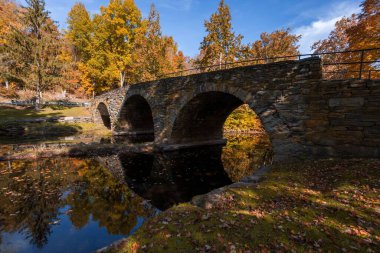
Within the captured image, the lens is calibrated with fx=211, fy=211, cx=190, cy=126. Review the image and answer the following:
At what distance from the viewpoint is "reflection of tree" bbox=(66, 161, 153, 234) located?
7.27 meters

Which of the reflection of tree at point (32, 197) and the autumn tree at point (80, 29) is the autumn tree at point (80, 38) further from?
the reflection of tree at point (32, 197)

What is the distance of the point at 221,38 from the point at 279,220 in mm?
26577

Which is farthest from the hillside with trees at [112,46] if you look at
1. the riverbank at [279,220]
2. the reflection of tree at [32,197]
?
the riverbank at [279,220]

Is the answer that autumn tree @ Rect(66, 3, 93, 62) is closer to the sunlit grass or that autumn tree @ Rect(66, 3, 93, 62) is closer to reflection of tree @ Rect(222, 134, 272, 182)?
the sunlit grass

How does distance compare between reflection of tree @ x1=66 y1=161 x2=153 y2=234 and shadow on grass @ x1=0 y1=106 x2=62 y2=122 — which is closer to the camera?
reflection of tree @ x1=66 y1=161 x2=153 y2=234

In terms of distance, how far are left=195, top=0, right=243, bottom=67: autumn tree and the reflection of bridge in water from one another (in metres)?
15.3

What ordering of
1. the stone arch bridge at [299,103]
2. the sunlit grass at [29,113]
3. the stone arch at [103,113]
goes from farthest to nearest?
the stone arch at [103,113] < the sunlit grass at [29,113] < the stone arch bridge at [299,103]

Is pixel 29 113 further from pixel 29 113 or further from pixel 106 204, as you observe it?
pixel 106 204

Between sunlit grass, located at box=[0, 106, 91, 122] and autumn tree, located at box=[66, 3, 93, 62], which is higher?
autumn tree, located at box=[66, 3, 93, 62]

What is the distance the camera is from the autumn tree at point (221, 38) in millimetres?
26969

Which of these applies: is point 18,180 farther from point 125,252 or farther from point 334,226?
point 334,226

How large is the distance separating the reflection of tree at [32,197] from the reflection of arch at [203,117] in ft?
28.3

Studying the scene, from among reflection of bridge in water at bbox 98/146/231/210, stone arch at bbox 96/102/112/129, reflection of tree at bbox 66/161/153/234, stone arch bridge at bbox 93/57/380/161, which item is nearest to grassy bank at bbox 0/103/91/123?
stone arch at bbox 96/102/112/129

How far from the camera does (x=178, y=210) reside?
5957 millimetres
